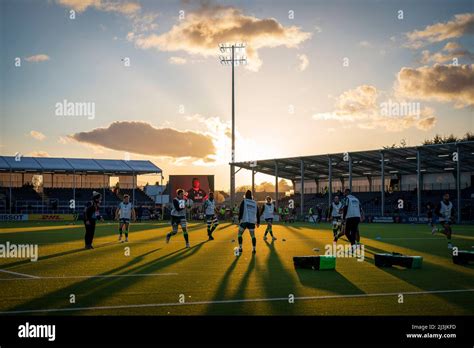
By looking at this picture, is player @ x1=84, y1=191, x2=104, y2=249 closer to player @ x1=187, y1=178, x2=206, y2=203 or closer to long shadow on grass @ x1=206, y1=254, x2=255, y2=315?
long shadow on grass @ x1=206, y1=254, x2=255, y2=315

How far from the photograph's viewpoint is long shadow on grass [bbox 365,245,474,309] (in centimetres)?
1058

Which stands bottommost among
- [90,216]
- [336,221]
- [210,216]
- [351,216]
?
[336,221]

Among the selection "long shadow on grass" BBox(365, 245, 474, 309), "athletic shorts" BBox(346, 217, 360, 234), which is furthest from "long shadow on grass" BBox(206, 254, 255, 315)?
"athletic shorts" BBox(346, 217, 360, 234)

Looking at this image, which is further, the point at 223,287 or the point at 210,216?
the point at 210,216

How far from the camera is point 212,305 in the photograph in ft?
31.4

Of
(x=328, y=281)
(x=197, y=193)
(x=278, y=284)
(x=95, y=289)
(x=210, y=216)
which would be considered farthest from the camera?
(x=197, y=193)

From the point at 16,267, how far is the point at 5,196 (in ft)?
202

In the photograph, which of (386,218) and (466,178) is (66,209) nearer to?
(386,218)

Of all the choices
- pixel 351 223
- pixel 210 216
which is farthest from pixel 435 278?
pixel 210 216

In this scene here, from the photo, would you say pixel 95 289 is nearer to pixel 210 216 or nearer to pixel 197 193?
pixel 210 216

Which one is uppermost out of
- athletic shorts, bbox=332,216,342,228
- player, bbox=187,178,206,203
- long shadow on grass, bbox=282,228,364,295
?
player, bbox=187,178,206,203

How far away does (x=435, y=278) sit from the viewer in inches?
516

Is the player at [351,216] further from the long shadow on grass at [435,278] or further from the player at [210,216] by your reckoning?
the player at [210,216]
